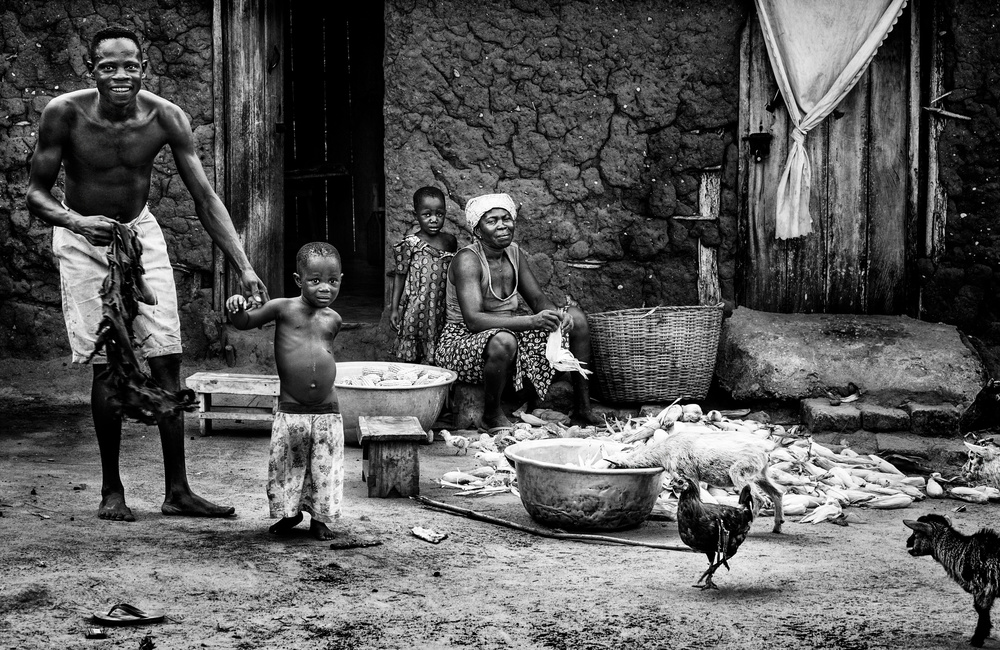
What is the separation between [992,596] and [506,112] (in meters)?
5.08

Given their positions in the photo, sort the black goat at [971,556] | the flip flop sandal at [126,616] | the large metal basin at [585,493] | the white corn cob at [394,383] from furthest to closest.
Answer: the white corn cob at [394,383] < the large metal basin at [585,493] < the flip flop sandal at [126,616] < the black goat at [971,556]

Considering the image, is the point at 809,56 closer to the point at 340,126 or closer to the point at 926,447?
the point at 926,447

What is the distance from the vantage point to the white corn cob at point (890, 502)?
5398 millimetres

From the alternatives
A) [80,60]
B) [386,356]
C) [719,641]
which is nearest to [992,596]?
[719,641]

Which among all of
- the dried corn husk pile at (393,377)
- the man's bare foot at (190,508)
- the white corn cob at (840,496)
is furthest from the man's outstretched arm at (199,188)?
the white corn cob at (840,496)

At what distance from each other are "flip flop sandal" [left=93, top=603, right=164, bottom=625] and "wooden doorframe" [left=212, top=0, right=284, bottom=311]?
4434mm

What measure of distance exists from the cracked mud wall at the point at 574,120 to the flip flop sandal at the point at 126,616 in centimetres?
448

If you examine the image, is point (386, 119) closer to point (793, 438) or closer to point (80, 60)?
point (80, 60)

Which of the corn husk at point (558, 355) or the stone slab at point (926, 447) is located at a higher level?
the corn husk at point (558, 355)

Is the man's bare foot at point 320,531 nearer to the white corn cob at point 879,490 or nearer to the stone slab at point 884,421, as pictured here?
the white corn cob at point 879,490

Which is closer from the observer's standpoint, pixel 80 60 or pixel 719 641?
pixel 719 641

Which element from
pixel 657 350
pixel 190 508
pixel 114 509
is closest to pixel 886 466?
pixel 657 350

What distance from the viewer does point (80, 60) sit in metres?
7.56

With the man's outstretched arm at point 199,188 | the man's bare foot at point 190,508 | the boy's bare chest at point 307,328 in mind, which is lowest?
the man's bare foot at point 190,508
